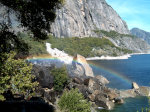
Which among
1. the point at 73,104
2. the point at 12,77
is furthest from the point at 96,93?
the point at 12,77

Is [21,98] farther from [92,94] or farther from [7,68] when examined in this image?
[7,68]

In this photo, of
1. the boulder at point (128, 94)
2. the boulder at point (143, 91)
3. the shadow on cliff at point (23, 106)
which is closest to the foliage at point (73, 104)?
the shadow on cliff at point (23, 106)

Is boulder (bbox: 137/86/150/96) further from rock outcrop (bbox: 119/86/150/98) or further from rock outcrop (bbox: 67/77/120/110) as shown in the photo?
rock outcrop (bbox: 67/77/120/110)

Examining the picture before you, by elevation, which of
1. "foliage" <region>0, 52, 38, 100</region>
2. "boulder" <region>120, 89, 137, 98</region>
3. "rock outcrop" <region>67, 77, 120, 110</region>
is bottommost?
"boulder" <region>120, 89, 137, 98</region>

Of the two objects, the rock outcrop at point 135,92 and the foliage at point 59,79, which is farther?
the rock outcrop at point 135,92

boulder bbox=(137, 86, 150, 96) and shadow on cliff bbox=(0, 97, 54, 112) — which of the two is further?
boulder bbox=(137, 86, 150, 96)

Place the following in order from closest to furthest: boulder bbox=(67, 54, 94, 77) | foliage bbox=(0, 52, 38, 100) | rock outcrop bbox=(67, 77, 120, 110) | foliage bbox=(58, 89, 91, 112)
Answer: foliage bbox=(0, 52, 38, 100), foliage bbox=(58, 89, 91, 112), rock outcrop bbox=(67, 77, 120, 110), boulder bbox=(67, 54, 94, 77)

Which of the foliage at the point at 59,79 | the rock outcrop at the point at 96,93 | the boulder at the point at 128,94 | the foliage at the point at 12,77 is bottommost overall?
the boulder at the point at 128,94

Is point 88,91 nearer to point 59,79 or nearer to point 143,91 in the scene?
point 59,79

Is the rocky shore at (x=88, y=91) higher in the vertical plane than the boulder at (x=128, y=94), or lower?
higher

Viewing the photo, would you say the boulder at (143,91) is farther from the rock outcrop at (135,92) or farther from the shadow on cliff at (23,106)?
the shadow on cliff at (23,106)

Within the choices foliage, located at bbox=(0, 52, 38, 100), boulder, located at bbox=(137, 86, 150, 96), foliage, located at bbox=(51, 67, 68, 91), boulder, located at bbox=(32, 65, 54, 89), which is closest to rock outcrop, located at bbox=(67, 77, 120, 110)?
foliage, located at bbox=(51, 67, 68, 91)

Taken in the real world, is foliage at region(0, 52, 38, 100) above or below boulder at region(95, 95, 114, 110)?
above

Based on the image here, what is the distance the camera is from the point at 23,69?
11.7 metres
